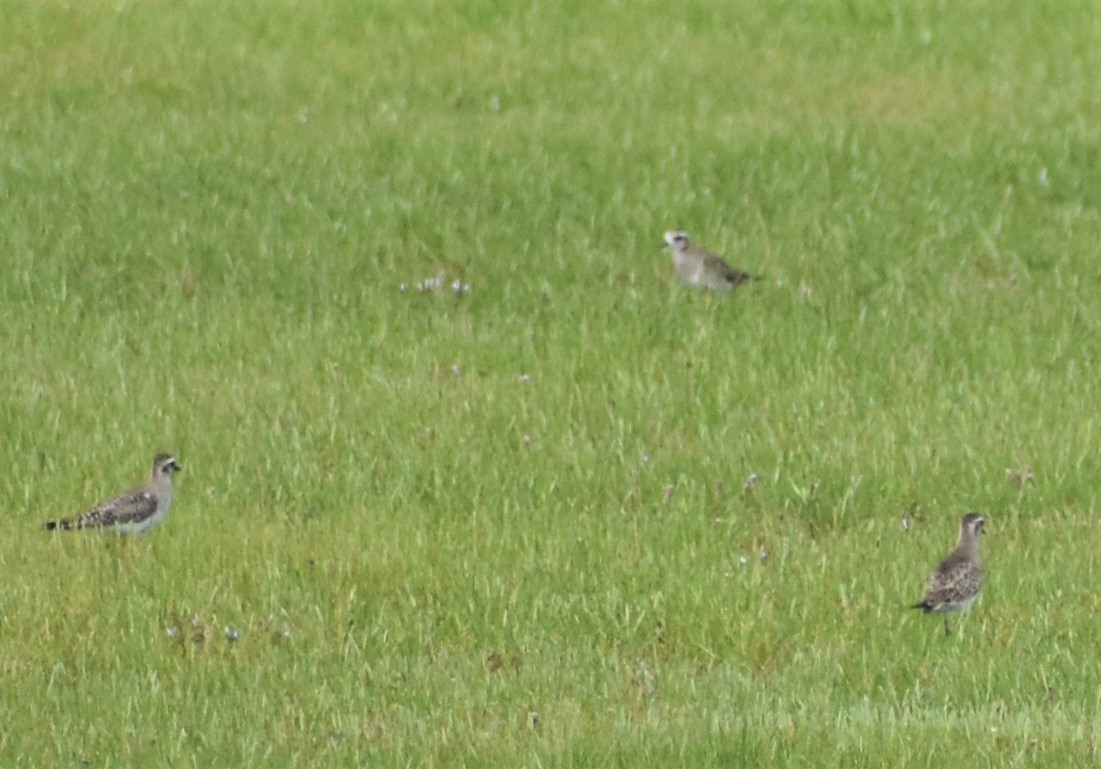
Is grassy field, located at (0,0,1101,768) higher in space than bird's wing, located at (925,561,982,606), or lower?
lower

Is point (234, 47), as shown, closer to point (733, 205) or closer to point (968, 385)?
point (733, 205)

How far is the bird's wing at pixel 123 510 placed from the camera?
9398 millimetres

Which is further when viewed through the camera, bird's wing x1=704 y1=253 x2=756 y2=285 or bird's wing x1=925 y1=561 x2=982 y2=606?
bird's wing x1=704 y1=253 x2=756 y2=285

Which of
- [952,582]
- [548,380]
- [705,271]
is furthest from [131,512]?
[705,271]

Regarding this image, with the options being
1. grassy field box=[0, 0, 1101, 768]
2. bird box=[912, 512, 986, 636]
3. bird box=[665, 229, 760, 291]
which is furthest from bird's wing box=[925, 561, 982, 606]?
bird box=[665, 229, 760, 291]

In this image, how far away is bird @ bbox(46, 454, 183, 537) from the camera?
940 centimetres

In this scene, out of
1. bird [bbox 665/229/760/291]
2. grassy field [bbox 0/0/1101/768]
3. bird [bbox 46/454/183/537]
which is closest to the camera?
grassy field [bbox 0/0/1101/768]

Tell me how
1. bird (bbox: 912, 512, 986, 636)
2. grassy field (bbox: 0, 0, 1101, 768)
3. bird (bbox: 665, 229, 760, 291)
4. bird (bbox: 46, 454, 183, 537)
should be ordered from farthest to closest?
bird (bbox: 665, 229, 760, 291) → bird (bbox: 46, 454, 183, 537) → bird (bbox: 912, 512, 986, 636) → grassy field (bbox: 0, 0, 1101, 768)

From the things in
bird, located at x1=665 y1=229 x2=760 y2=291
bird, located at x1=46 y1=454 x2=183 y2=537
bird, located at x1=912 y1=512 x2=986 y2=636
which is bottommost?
bird, located at x1=665 y1=229 x2=760 y2=291

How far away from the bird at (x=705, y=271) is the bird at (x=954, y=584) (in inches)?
217

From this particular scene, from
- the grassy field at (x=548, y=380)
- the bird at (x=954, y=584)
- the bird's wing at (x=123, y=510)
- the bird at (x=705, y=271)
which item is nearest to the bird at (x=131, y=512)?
the bird's wing at (x=123, y=510)

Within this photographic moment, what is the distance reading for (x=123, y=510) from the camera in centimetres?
941

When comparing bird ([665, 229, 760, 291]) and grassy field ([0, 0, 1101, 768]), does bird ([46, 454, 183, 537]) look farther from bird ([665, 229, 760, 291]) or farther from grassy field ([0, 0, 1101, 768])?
bird ([665, 229, 760, 291])

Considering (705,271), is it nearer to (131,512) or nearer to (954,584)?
(131,512)
